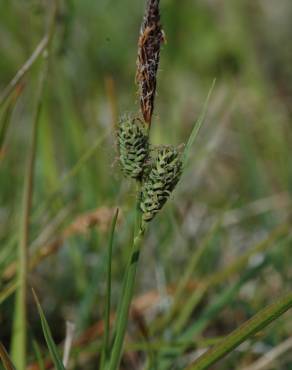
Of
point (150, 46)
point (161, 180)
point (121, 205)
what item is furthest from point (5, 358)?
point (121, 205)

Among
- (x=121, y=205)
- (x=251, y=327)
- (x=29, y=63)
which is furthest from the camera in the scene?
(x=121, y=205)

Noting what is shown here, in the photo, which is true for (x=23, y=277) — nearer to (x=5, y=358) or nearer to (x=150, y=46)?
(x=5, y=358)

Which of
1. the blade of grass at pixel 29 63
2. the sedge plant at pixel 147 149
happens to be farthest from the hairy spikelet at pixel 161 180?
the blade of grass at pixel 29 63

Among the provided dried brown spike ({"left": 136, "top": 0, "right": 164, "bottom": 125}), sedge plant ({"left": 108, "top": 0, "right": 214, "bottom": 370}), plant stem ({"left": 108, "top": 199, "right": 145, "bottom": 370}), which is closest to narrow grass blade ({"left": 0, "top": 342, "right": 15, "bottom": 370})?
plant stem ({"left": 108, "top": 199, "right": 145, "bottom": 370})

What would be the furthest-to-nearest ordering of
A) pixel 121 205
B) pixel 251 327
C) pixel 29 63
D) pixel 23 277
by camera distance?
pixel 121 205 < pixel 29 63 < pixel 23 277 < pixel 251 327

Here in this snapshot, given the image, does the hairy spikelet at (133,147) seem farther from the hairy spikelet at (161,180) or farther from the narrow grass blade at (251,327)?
the narrow grass blade at (251,327)

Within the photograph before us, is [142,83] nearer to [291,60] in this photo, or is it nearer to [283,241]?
[283,241]
